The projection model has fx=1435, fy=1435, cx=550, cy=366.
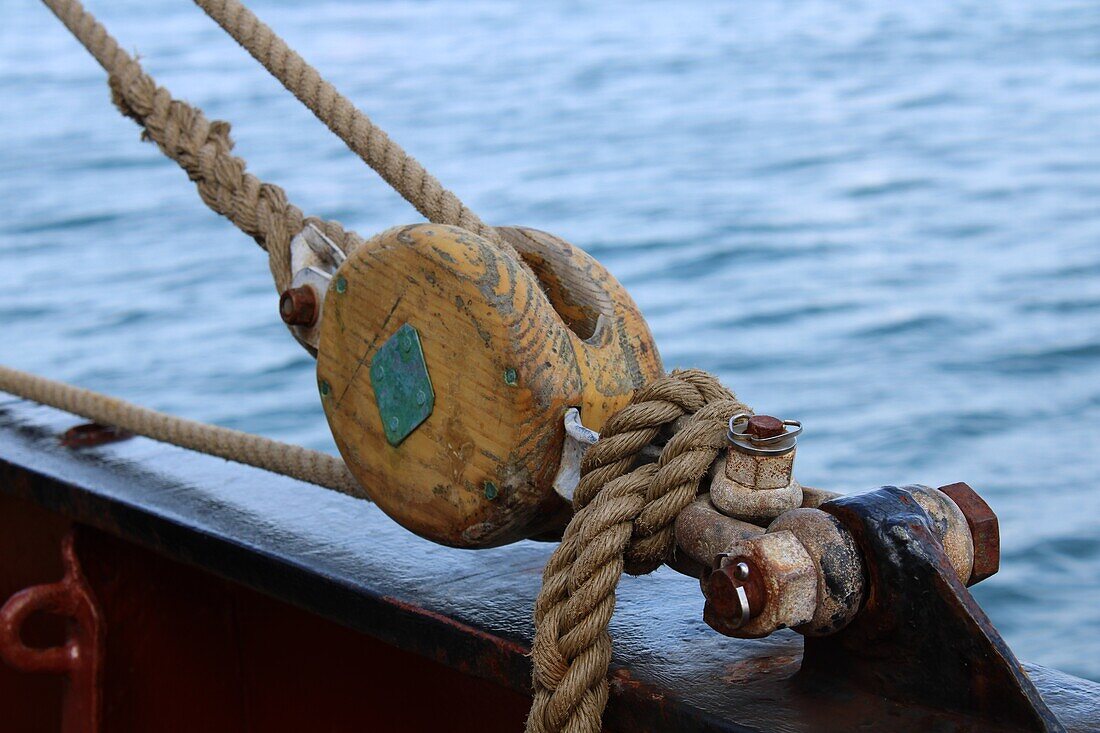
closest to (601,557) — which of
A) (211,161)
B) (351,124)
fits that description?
(351,124)

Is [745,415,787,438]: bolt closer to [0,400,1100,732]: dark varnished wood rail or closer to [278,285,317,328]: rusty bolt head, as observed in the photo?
[0,400,1100,732]: dark varnished wood rail

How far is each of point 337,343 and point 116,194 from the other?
8583mm

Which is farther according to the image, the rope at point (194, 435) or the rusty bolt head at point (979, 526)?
the rope at point (194, 435)

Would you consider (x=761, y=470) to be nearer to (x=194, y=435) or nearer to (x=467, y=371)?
(x=467, y=371)

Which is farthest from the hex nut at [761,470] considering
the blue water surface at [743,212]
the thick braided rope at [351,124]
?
the blue water surface at [743,212]

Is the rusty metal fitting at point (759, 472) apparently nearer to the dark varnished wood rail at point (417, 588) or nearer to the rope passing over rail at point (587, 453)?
the rope passing over rail at point (587, 453)

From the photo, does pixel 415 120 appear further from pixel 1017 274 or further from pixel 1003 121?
pixel 1017 274

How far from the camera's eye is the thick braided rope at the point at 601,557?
120 cm

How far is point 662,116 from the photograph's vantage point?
10.5m

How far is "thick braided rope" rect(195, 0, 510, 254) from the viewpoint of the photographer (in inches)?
63.3

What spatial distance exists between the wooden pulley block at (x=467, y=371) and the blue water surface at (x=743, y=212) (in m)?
2.83

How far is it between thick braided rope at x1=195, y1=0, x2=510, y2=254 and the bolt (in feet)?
1.37

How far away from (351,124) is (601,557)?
73cm

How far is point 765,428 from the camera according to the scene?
45.5 inches
